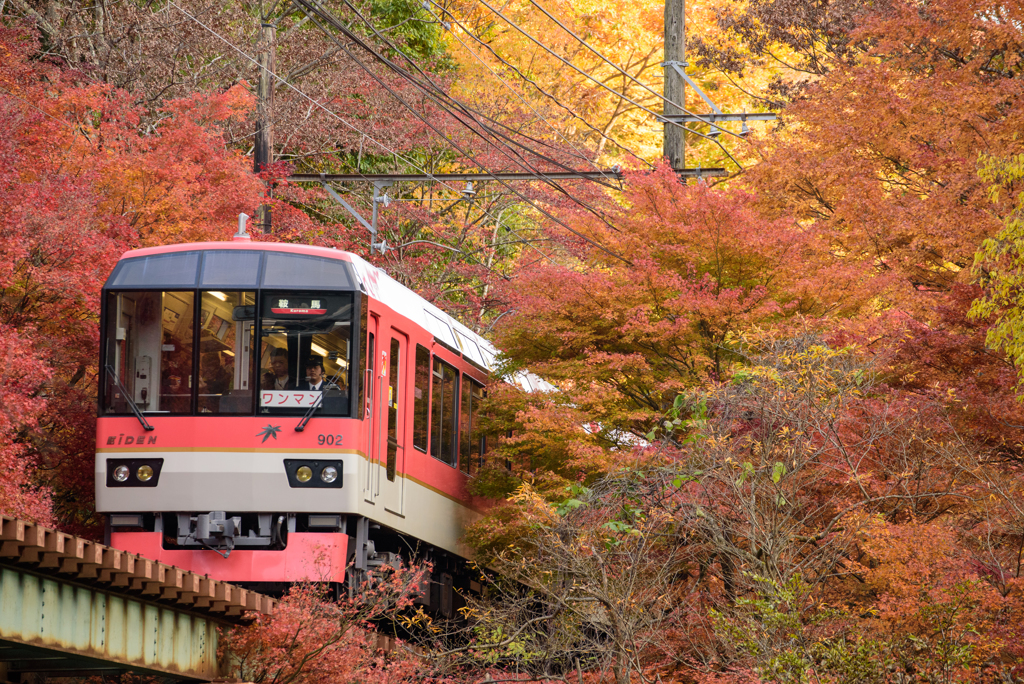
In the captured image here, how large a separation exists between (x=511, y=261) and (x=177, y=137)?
1261cm

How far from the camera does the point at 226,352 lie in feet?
42.0

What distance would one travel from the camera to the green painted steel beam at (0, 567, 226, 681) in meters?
9.32

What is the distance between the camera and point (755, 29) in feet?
78.1

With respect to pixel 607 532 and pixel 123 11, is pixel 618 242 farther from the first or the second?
pixel 123 11

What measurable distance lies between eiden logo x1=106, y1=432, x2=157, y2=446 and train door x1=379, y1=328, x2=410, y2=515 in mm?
2429

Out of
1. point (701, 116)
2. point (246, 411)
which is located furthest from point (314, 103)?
point (246, 411)

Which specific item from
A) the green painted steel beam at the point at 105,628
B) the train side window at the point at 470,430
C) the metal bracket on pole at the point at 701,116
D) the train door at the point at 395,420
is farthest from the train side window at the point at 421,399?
the metal bracket on pole at the point at 701,116

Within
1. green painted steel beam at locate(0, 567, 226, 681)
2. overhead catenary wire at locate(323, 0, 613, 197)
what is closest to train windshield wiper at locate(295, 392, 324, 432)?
green painted steel beam at locate(0, 567, 226, 681)

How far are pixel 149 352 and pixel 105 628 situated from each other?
3339 millimetres

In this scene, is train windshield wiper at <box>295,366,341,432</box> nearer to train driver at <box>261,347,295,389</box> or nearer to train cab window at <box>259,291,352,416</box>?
train cab window at <box>259,291,352,416</box>

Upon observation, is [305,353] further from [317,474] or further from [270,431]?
[317,474]

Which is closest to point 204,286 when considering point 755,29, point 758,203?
point 758,203

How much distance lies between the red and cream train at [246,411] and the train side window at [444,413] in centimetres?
195

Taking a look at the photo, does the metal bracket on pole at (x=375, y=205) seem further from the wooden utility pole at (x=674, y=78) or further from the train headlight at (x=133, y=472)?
the train headlight at (x=133, y=472)
